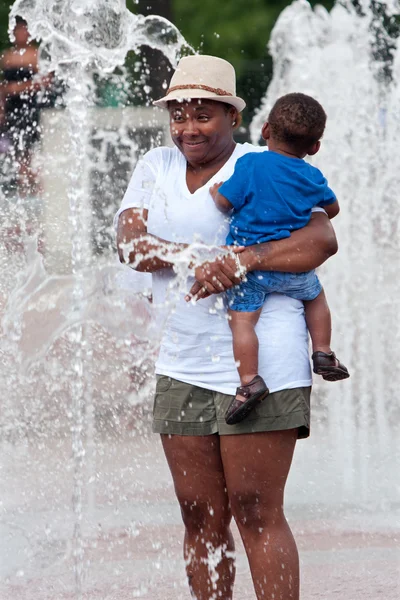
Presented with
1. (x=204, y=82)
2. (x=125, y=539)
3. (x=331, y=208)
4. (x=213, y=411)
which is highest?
(x=204, y=82)

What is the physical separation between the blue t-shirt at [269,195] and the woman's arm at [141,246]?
0.18 metres

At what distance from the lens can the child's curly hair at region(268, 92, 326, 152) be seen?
296cm

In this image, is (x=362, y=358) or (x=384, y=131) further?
(x=384, y=131)

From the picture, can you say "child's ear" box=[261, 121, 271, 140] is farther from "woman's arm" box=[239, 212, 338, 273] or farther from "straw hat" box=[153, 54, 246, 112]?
"woman's arm" box=[239, 212, 338, 273]

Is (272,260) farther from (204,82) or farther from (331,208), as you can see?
(204,82)

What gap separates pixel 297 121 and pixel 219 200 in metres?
0.30

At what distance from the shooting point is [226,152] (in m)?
3.10

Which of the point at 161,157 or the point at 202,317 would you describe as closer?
the point at 202,317

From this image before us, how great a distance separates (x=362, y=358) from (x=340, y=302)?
0.37 meters

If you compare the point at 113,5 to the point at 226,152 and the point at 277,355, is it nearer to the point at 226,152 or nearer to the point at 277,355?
the point at 226,152

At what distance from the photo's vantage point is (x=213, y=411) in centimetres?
298

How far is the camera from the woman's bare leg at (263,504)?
2.93m

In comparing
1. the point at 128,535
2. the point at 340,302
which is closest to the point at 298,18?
the point at 340,302

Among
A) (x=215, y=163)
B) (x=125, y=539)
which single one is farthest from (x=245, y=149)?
(x=125, y=539)
